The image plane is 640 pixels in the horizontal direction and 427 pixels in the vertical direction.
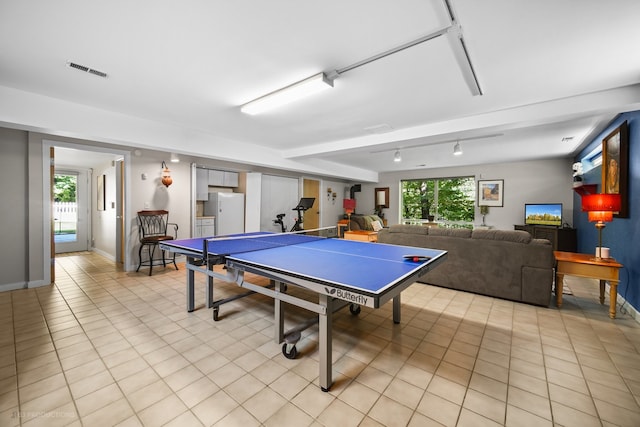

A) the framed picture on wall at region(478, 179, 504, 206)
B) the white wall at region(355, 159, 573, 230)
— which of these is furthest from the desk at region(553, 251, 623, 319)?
the framed picture on wall at region(478, 179, 504, 206)

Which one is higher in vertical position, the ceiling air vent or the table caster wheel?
the ceiling air vent

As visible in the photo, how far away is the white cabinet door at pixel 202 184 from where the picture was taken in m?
5.79

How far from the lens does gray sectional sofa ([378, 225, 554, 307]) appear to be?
3.18 meters

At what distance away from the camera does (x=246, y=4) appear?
5.60 ft

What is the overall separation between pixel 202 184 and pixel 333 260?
4754 mm

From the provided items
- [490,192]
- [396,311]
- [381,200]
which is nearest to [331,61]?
[396,311]

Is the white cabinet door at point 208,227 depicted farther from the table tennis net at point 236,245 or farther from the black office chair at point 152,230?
the table tennis net at point 236,245

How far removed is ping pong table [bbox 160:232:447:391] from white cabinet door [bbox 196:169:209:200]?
3109 millimetres

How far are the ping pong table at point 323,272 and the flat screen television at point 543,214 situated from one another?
19.9 ft

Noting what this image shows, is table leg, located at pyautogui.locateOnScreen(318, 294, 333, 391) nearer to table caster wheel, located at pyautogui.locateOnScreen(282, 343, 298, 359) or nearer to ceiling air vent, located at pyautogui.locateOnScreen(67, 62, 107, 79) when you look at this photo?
table caster wheel, located at pyautogui.locateOnScreen(282, 343, 298, 359)

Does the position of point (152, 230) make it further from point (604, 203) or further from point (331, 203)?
point (604, 203)

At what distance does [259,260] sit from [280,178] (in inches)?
222

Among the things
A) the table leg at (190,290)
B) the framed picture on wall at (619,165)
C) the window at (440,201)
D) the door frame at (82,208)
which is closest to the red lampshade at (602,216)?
the framed picture on wall at (619,165)

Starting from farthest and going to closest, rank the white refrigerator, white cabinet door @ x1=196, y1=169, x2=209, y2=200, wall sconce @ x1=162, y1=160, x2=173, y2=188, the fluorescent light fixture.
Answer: the white refrigerator
white cabinet door @ x1=196, y1=169, x2=209, y2=200
wall sconce @ x1=162, y1=160, x2=173, y2=188
the fluorescent light fixture
